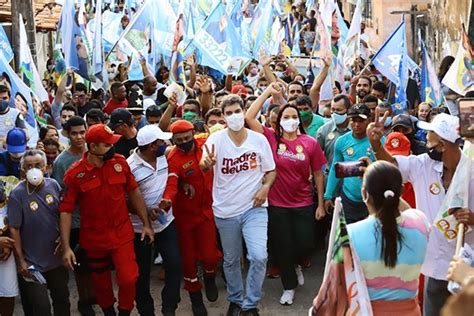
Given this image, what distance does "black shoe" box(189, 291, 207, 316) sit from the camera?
8.19 metres

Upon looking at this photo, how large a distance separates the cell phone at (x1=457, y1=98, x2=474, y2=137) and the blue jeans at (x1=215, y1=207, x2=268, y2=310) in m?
2.74

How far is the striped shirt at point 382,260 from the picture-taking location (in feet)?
15.7

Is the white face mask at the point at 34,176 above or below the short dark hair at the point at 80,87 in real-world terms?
above

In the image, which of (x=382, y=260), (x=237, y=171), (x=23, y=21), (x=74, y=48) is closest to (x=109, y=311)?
(x=237, y=171)

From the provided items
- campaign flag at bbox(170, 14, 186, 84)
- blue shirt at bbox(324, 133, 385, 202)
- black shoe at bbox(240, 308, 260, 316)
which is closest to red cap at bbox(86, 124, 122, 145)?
black shoe at bbox(240, 308, 260, 316)

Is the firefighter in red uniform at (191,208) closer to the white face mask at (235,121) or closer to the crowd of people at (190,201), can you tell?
the crowd of people at (190,201)

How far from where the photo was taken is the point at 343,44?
1452cm

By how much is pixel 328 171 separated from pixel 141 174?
2515 millimetres

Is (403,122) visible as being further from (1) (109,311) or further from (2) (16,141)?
(2) (16,141)

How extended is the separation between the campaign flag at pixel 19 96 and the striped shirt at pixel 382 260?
19.0 feet

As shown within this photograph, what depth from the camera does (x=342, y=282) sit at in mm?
4801

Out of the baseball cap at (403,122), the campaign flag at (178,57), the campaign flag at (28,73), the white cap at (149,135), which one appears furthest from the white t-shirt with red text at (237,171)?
the campaign flag at (178,57)

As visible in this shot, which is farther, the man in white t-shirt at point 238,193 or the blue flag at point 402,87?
the blue flag at point 402,87

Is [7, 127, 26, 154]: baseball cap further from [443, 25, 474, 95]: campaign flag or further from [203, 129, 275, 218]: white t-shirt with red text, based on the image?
[443, 25, 474, 95]: campaign flag
